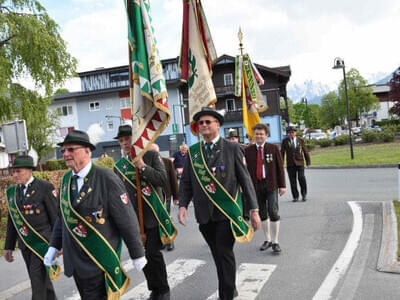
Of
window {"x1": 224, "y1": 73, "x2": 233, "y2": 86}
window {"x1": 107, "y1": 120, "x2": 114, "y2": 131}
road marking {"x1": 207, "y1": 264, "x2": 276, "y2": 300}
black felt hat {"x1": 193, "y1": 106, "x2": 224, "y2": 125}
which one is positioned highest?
window {"x1": 224, "y1": 73, "x2": 233, "y2": 86}

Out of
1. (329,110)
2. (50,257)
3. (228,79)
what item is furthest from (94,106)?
(50,257)

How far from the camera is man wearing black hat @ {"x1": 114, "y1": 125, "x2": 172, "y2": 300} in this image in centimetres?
438

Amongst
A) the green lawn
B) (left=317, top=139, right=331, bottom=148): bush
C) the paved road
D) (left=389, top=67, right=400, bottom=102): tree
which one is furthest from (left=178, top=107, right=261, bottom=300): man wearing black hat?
(left=389, top=67, right=400, bottom=102): tree

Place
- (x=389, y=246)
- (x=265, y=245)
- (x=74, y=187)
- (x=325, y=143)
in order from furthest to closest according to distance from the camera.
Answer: (x=325, y=143), (x=265, y=245), (x=389, y=246), (x=74, y=187)

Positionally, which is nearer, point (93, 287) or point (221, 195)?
point (93, 287)

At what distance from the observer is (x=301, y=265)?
5.44m

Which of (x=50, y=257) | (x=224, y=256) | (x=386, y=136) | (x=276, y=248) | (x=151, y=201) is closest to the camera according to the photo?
(x=50, y=257)

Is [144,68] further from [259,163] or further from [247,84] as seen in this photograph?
[247,84]

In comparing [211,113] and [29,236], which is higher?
[211,113]

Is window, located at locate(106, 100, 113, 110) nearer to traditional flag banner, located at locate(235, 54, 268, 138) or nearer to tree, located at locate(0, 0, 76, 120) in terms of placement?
tree, located at locate(0, 0, 76, 120)

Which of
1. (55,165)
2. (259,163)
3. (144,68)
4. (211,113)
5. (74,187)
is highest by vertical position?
(144,68)

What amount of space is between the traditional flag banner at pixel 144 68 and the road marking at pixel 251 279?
207cm

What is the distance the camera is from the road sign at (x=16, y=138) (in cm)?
862

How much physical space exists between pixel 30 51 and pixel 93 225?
456 inches
